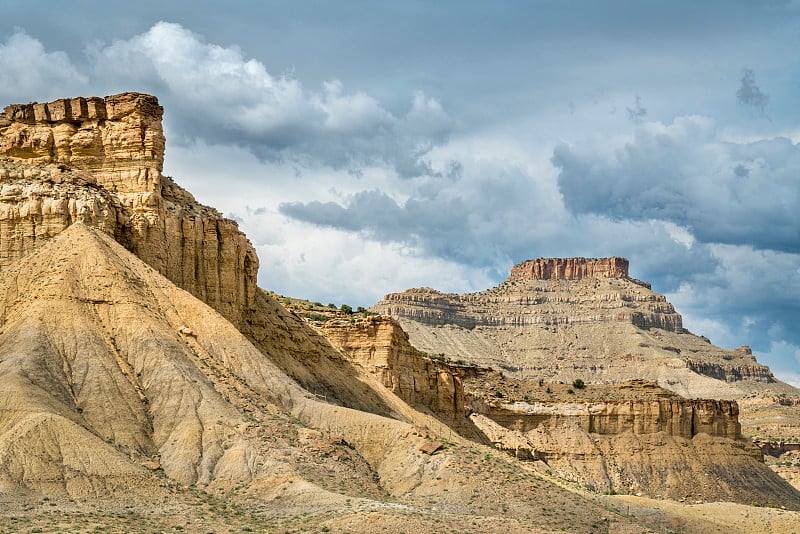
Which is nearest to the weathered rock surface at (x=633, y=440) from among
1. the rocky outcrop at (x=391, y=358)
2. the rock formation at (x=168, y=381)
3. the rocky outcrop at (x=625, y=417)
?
the rocky outcrop at (x=625, y=417)

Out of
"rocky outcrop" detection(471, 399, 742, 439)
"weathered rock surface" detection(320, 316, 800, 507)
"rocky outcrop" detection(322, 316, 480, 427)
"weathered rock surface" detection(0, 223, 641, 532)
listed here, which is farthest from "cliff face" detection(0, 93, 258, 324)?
"rocky outcrop" detection(471, 399, 742, 439)

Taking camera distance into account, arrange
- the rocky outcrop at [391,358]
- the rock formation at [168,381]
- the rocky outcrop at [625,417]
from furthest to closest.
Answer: the rocky outcrop at [625,417], the rocky outcrop at [391,358], the rock formation at [168,381]

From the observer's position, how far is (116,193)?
78.1m

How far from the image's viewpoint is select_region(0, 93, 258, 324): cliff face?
73.2 meters

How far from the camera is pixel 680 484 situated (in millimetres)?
124312

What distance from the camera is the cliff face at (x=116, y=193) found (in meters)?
73.2

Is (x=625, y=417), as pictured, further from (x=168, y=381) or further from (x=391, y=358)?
(x=168, y=381)

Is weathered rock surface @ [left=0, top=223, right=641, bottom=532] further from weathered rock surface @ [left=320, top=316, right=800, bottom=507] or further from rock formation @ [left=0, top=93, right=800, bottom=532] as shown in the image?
weathered rock surface @ [left=320, top=316, right=800, bottom=507]

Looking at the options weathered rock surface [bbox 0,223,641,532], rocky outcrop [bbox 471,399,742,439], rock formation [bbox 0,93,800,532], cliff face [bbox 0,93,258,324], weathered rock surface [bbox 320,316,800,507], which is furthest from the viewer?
rocky outcrop [bbox 471,399,742,439]

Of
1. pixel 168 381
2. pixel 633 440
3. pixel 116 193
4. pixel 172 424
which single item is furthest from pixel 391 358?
pixel 633 440

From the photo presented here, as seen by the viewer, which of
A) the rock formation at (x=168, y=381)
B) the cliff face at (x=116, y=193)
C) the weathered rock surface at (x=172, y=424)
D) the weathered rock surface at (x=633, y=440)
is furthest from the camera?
the weathered rock surface at (x=633, y=440)

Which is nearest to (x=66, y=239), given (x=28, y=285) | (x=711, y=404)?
(x=28, y=285)

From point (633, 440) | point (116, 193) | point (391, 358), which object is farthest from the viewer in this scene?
point (633, 440)

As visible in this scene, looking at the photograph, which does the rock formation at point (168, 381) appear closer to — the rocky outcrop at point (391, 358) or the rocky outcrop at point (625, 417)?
the rocky outcrop at point (391, 358)
